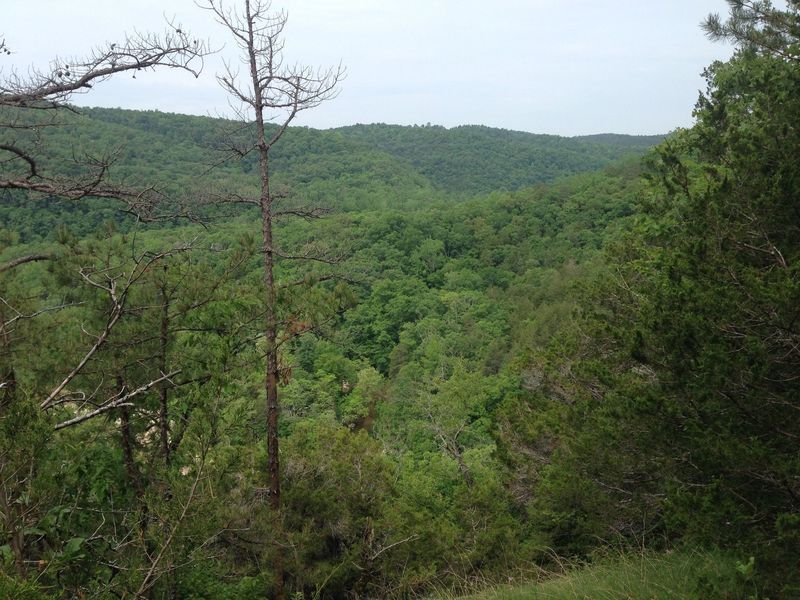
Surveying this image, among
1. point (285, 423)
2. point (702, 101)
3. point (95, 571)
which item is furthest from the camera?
point (285, 423)

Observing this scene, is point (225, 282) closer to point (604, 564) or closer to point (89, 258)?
point (89, 258)

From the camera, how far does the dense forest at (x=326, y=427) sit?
3.15 meters

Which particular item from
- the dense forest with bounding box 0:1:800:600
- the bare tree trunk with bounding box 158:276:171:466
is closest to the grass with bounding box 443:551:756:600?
the dense forest with bounding box 0:1:800:600

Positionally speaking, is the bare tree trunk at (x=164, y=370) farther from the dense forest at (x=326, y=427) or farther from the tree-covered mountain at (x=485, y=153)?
the tree-covered mountain at (x=485, y=153)

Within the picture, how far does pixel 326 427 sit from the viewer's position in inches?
408

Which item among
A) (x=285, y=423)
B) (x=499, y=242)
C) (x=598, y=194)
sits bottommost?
(x=285, y=423)

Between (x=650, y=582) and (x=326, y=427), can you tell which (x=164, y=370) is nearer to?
(x=650, y=582)

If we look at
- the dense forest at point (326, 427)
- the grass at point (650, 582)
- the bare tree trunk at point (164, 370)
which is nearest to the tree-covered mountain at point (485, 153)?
the dense forest at point (326, 427)

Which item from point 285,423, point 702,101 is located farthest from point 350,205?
point 702,101

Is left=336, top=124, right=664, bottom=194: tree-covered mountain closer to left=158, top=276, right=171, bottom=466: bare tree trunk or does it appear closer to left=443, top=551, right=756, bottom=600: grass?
left=443, top=551, right=756, bottom=600: grass

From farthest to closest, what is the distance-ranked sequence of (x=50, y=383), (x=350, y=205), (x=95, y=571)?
(x=350, y=205) → (x=50, y=383) → (x=95, y=571)

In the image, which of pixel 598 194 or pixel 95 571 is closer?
pixel 95 571

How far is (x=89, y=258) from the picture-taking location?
13.6 ft

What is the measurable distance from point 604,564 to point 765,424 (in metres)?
1.53
